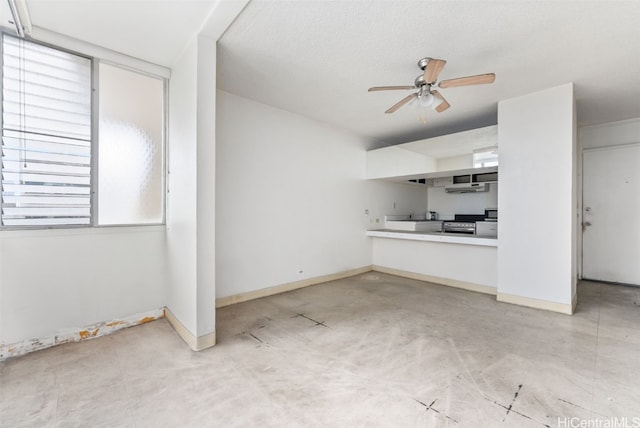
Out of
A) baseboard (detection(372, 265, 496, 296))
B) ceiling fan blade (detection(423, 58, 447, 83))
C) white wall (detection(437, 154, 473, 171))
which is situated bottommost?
baseboard (detection(372, 265, 496, 296))

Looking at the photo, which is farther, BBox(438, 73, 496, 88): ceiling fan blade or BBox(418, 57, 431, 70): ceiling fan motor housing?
BBox(418, 57, 431, 70): ceiling fan motor housing

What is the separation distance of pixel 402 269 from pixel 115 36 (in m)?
5.03

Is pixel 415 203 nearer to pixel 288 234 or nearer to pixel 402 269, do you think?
pixel 402 269

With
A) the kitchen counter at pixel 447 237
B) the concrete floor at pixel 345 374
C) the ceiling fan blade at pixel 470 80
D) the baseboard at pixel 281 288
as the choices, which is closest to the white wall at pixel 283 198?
the baseboard at pixel 281 288

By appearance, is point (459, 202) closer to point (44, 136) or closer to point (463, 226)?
point (463, 226)

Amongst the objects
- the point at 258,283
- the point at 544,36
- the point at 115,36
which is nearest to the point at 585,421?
the point at 544,36

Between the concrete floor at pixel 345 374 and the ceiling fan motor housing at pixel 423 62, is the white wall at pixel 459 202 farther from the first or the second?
the ceiling fan motor housing at pixel 423 62

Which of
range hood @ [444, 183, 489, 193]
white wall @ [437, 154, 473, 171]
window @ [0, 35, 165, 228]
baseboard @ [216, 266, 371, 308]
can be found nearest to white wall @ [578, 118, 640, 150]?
range hood @ [444, 183, 489, 193]

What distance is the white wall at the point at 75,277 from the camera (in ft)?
7.25

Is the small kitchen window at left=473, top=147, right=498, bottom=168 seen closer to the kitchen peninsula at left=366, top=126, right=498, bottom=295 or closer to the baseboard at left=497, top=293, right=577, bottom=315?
the kitchen peninsula at left=366, top=126, right=498, bottom=295

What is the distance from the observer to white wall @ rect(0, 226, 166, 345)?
2.21 meters

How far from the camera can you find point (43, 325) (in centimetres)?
232

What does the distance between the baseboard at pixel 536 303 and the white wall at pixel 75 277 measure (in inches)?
168

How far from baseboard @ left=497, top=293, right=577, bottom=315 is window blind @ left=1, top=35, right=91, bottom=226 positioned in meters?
4.92
